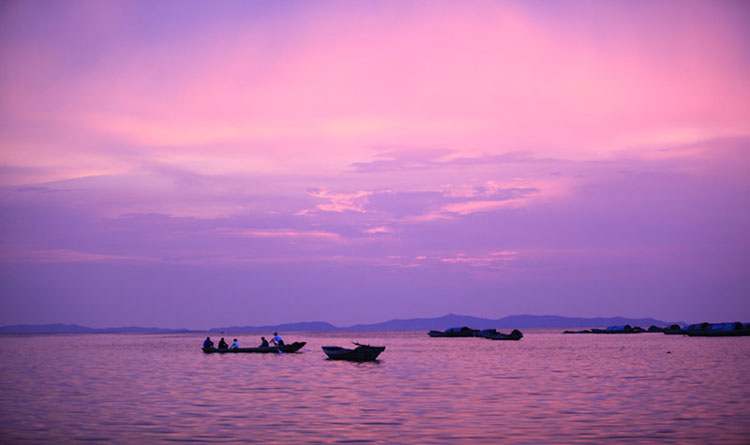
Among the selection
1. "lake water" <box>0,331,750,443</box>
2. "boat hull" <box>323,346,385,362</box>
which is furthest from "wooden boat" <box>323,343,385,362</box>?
"lake water" <box>0,331,750,443</box>

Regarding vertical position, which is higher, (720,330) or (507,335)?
(720,330)

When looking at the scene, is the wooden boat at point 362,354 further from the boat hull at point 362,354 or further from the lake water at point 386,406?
the lake water at point 386,406

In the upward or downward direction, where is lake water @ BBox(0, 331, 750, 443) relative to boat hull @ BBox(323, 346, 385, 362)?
downward

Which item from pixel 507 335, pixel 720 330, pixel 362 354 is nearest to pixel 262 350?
pixel 362 354

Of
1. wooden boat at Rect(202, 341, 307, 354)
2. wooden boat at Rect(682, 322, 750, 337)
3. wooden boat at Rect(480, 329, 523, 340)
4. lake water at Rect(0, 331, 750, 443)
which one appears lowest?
lake water at Rect(0, 331, 750, 443)

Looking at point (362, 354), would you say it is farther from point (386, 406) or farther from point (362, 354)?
point (386, 406)

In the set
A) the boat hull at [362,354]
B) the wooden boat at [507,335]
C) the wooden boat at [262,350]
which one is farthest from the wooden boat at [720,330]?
the boat hull at [362,354]

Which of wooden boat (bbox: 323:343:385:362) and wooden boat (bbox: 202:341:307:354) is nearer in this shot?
wooden boat (bbox: 323:343:385:362)

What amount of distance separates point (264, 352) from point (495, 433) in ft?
198

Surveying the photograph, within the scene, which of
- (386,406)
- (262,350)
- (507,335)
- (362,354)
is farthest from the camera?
(507,335)

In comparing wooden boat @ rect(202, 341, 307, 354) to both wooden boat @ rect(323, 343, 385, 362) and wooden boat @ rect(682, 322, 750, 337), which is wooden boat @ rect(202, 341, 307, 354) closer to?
wooden boat @ rect(323, 343, 385, 362)

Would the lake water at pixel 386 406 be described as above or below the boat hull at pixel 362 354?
below

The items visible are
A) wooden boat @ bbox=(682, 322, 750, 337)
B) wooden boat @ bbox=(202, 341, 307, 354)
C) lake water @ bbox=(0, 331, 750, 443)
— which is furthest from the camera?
wooden boat @ bbox=(682, 322, 750, 337)

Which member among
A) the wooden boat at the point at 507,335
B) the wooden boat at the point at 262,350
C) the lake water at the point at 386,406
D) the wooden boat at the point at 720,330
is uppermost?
the wooden boat at the point at 720,330
